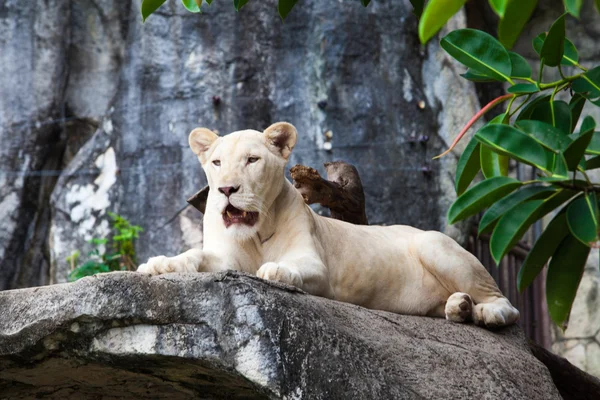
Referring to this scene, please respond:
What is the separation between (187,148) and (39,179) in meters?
1.66

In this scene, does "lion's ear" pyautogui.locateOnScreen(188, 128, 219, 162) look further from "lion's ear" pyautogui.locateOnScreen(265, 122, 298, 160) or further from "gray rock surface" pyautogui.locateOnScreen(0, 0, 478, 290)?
"gray rock surface" pyautogui.locateOnScreen(0, 0, 478, 290)

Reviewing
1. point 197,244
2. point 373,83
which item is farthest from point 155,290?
point 373,83

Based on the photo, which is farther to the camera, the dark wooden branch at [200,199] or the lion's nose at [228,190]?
the dark wooden branch at [200,199]

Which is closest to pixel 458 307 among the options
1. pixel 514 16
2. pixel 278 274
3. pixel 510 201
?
pixel 278 274

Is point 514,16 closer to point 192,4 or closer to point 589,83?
point 192,4

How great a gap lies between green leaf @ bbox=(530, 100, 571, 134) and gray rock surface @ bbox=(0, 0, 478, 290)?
5.67 meters

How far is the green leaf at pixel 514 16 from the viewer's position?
1620mm

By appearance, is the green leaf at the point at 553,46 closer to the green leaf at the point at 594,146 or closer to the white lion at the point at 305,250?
the green leaf at the point at 594,146

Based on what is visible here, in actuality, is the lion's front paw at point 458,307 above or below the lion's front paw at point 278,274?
below

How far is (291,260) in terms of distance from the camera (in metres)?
4.14

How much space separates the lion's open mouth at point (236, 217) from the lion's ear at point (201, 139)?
0.45 meters

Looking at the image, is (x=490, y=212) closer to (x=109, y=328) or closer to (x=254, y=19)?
(x=109, y=328)

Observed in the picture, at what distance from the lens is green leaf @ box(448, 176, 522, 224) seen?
220cm

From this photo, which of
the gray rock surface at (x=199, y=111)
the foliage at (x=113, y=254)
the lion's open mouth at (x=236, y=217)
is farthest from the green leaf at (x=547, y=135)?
the foliage at (x=113, y=254)
